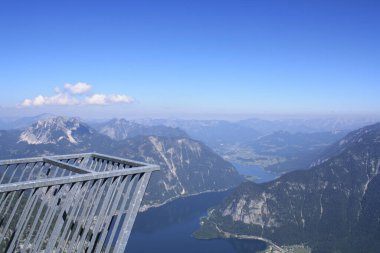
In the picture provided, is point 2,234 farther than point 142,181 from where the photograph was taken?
No

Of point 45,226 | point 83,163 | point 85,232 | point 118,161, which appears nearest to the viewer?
point 45,226

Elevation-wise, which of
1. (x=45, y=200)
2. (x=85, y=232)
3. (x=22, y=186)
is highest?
(x=22, y=186)

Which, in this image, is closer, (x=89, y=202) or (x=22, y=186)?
(x=22, y=186)

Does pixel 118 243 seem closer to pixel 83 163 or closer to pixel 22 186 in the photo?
pixel 22 186

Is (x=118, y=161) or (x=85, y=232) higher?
(x=118, y=161)

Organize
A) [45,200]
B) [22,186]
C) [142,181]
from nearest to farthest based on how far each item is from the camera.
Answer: [22,186] < [45,200] < [142,181]

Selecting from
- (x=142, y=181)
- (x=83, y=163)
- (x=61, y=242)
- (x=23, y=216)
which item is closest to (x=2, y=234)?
(x=23, y=216)

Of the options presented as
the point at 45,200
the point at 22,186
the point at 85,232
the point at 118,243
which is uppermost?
the point at 22,186

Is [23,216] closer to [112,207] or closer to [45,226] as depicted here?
[45,226]

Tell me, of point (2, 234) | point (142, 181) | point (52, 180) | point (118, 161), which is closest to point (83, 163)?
point (118, 161)
